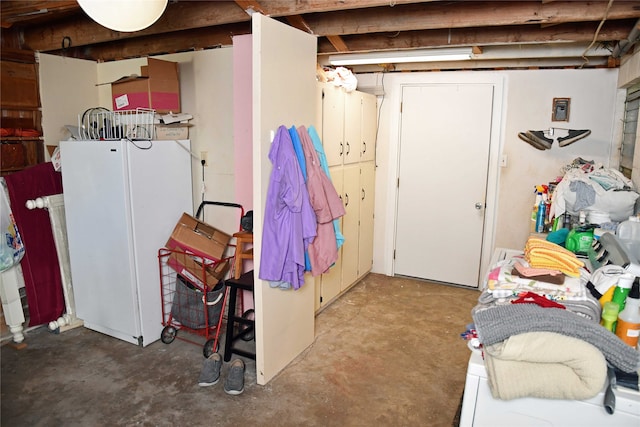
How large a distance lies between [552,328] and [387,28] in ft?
8.18

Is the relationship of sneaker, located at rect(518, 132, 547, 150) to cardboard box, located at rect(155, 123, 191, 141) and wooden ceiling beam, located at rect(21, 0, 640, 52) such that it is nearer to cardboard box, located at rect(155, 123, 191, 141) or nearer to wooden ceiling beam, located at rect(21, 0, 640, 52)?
wooden ceiling beam, located at rect(21, 0, 640, 52)

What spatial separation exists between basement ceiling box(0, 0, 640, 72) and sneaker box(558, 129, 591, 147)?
58 centimetres

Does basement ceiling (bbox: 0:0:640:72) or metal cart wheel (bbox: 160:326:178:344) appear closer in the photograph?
basement ceiling (bbox: 0:0:640:72)

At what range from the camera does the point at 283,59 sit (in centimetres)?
274

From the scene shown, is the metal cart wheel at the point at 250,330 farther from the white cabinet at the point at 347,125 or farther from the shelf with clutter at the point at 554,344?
the shelf with clutter at the point at 554,344

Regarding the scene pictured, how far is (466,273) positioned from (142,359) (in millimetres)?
3267

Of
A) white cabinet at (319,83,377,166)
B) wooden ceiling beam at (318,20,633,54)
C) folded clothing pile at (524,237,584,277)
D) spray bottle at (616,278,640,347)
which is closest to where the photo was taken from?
spray bottle at (616,278,640,347)

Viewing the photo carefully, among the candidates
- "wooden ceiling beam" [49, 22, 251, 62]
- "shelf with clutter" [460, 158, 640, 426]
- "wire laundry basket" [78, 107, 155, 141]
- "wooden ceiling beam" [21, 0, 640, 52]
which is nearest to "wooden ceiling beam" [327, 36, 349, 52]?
"wooden ceiling beam" [21, 0, 640, 52]

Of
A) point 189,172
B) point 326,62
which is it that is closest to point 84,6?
point 189,172

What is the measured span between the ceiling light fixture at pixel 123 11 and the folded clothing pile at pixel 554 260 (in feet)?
6.01

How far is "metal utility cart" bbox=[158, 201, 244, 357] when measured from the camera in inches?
132

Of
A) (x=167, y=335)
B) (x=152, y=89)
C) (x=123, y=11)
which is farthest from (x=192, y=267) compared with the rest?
(x=123, y=11)

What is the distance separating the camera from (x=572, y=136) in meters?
4.05

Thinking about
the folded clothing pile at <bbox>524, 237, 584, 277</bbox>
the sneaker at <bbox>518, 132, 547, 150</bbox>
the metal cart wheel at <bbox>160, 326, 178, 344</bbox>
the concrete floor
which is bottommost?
the concrete floor
